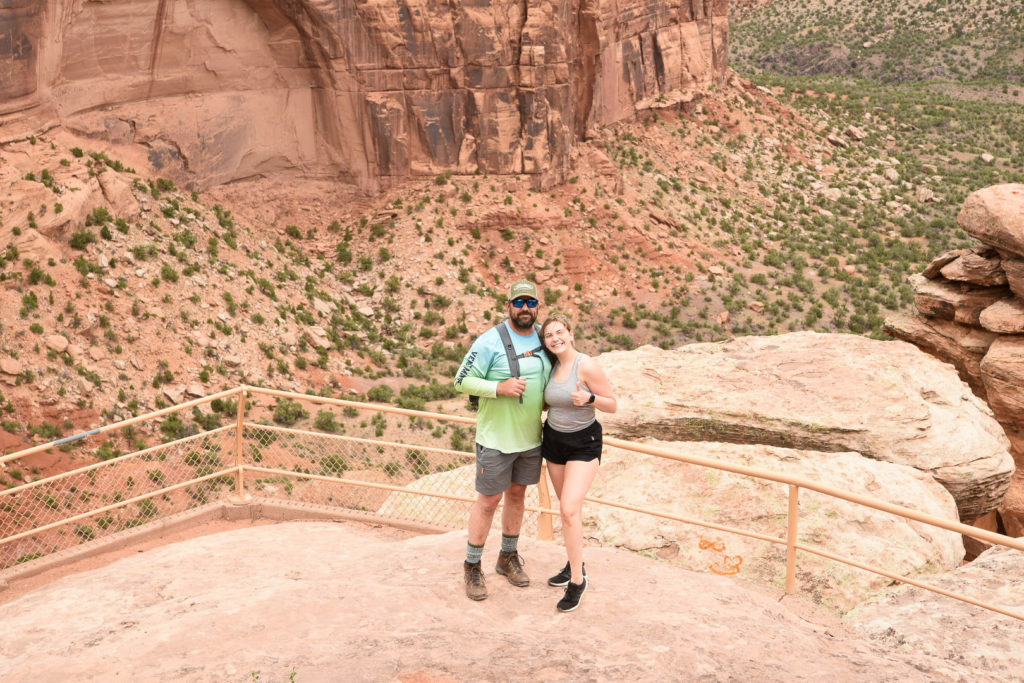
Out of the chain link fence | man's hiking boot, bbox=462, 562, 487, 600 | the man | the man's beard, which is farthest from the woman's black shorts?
the chain link fence

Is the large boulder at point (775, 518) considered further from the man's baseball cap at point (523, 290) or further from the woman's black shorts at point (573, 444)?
the man's baseball cap at point (523, 290)

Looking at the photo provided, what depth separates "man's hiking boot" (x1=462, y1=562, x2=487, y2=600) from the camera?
712 cm

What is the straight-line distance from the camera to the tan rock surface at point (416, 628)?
6199 mm

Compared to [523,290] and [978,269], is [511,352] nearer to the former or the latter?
[523,290]

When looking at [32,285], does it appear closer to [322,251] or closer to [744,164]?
[322,251]

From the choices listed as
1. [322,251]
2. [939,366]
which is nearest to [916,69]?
[322,251]

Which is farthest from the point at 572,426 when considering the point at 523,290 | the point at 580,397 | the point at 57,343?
the point at 57,343

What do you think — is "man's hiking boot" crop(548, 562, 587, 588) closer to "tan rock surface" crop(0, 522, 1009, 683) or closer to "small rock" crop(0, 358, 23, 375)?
"tan rock surface" crop(0, 522, 1009, 683)

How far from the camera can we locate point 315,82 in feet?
98.5

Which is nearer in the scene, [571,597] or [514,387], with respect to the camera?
[514,387]

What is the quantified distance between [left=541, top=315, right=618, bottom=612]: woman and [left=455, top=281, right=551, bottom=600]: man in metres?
0.10

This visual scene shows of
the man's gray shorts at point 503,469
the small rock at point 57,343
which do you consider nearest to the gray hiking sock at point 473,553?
the man's gray shorts at point 503,469

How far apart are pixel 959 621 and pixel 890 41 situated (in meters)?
75.3

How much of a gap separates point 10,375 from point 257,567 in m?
12.8
